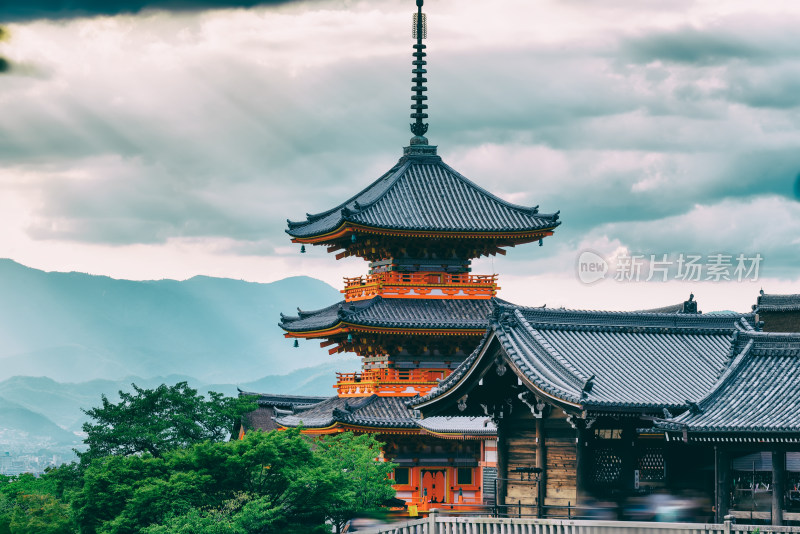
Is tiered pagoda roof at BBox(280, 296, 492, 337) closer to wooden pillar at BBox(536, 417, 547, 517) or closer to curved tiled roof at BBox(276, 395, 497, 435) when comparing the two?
curved tiled roof at BBox(276, 395, 497, 435)

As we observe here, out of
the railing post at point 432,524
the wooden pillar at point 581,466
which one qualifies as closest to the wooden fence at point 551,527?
the railing post at point 432,524

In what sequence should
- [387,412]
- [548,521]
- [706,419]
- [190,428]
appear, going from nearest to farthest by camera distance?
1. [548,521]
2. [706,419]
3. [387,412]
4. [190,428]

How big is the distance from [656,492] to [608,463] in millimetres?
1592

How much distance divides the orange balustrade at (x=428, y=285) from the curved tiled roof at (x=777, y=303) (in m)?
20.9

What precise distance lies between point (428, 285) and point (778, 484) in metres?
22.5

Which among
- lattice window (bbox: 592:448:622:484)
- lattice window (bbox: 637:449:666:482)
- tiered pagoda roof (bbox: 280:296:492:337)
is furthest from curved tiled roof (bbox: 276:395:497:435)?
lattice window (bbox: 637:449:666:482)

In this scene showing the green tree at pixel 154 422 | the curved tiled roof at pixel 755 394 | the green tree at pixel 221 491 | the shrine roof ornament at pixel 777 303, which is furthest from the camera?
the shrine roof ornament at pixel 777 303

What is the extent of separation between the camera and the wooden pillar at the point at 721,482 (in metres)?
31.5

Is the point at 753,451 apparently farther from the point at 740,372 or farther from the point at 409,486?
the point at 409,486

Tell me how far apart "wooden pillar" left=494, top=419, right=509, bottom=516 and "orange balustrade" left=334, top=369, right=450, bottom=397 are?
492 inches

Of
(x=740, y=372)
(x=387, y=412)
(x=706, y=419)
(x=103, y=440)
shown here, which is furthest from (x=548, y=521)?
(x=103, y=440)

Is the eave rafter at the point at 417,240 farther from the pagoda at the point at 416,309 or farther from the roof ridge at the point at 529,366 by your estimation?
the roof ridge at the point at 529,366

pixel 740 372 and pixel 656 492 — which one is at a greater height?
pixel 740 372

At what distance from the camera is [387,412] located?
47906 mm
